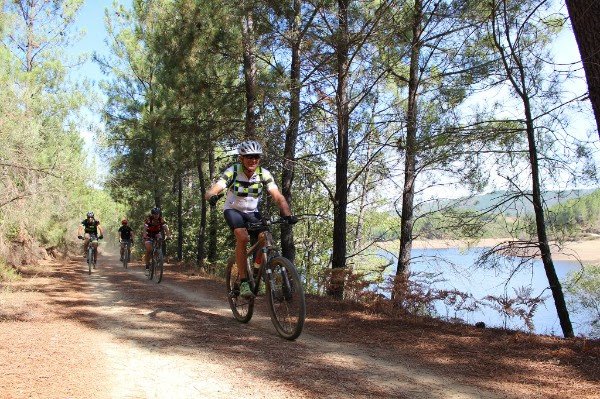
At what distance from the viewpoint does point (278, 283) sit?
16.8ft

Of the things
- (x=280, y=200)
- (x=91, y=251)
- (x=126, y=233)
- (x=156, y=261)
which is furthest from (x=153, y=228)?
(x=280, y=200)

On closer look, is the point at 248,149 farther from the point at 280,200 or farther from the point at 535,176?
the point at 535,176

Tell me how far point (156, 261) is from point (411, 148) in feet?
22.8

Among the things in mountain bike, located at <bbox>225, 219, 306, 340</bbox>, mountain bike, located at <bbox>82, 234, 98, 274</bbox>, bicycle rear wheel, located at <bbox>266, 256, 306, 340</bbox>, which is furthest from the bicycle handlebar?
mountain bike, located at <bbox>82, 234, 98, 274</bbox>

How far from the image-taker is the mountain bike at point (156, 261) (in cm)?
1163

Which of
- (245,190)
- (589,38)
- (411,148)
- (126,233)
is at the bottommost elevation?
(245,190)

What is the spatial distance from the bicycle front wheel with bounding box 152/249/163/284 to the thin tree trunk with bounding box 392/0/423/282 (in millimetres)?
5775

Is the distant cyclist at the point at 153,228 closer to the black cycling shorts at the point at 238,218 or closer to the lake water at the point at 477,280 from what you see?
the lake water at the point at 477,280

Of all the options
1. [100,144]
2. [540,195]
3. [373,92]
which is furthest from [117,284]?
[100,144]

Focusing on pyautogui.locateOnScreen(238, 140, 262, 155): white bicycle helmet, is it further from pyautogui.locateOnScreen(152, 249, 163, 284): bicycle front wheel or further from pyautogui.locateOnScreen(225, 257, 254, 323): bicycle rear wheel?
pyautogui.locateOnScreen(152, 249, 163, 284): bicycle front wheel

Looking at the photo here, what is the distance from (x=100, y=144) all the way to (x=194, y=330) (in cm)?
2375

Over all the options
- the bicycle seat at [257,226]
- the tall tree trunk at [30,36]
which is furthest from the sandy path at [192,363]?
the tall tree trunk at [30,36]

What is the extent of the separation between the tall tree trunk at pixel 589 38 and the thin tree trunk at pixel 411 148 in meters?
4.52

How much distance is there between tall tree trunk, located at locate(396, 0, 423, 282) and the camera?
9.37 metres
